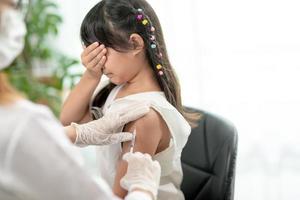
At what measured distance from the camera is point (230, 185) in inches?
57.4

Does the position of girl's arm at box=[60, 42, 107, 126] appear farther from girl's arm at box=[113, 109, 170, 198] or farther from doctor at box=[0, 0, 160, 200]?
doctor at box=[0, 0, 160, 200]

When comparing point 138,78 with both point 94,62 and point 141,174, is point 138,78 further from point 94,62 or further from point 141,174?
point 141,174

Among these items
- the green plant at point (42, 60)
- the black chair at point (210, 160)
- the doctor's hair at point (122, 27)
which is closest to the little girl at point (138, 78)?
the doctor's hair at point (122, 27)

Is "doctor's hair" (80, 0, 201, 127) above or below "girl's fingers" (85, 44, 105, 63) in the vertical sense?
above

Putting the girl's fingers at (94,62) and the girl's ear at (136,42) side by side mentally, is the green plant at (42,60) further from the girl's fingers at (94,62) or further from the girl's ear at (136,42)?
the girl's ear at (136,42)

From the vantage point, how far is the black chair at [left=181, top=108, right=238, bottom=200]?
147cm

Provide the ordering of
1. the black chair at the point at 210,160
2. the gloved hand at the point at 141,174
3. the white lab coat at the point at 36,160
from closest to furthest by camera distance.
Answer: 1. the white lab coat at the point at 36,160
2. the gloved hand at the point at 141,174
3. the black chair at the point at 210,160

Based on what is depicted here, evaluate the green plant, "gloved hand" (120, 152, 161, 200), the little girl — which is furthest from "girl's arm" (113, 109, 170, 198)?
the green plant

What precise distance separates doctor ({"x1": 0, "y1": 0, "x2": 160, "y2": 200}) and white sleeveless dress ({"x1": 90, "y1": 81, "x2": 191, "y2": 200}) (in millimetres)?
443

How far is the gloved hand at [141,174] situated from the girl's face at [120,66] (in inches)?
11.3

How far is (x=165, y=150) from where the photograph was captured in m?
1.33

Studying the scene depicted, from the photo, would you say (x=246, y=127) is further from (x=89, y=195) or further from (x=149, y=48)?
(x=89, y=195)

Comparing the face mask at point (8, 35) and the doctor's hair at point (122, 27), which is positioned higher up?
the face mask at point (8, 35)

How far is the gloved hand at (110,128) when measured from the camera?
4.08 ft
